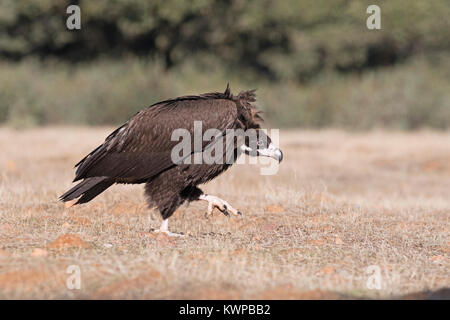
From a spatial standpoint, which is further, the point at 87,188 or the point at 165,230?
the point at 87,188

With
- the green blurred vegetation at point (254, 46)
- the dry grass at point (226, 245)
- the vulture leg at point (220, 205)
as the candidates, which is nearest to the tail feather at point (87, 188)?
the dry grass at point (226, 245)

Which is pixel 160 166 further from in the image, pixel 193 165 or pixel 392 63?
pixel 392 63

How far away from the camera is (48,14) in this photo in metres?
32.0

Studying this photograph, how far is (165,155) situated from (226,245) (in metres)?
1.31

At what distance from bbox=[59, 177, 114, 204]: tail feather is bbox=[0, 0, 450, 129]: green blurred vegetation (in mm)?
19135

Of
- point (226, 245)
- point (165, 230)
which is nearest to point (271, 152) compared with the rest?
point (165, 230)

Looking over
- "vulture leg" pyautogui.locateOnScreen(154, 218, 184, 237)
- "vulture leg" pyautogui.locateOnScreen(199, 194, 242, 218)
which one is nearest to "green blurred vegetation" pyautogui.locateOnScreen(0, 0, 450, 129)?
"vulture leg" pyautogui.locateOnScreen(199, 194, 242, 218)

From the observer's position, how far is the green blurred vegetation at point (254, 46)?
93.9 feet

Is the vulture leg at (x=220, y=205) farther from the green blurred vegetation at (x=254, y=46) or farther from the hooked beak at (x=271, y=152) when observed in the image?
the green blurred vegetation at (x=254, y=46)

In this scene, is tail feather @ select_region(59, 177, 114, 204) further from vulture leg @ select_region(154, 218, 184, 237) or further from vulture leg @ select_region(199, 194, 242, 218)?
vulture leg @ select_region(199, 194, 242, 218)

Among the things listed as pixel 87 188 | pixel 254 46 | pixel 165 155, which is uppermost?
pixel 254 46

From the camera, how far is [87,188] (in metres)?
8.00

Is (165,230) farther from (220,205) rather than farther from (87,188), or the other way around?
(87,188)
